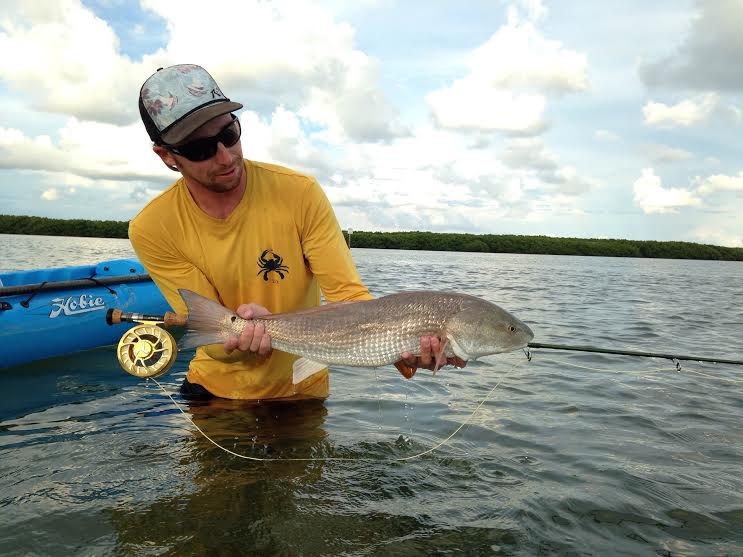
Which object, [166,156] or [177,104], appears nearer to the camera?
[177,104]

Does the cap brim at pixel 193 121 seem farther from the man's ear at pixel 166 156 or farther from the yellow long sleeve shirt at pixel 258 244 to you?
the yellow long sleeve shirt at pixel 258 244

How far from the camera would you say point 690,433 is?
19.6 ft

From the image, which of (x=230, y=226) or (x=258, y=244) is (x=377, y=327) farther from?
(x=230, y=226)

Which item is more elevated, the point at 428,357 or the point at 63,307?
the point at 428,357

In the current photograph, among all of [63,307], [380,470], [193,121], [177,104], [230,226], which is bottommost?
[380,470]

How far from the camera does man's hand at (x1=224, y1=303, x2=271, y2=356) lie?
3.98m

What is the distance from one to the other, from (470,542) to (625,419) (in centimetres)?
358

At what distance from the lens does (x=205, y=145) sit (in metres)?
3.87

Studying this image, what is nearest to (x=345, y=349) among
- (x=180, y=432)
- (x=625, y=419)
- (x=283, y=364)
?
(x=283, y=364)

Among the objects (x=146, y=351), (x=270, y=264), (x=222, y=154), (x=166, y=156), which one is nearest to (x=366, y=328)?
(x=270, y=264)

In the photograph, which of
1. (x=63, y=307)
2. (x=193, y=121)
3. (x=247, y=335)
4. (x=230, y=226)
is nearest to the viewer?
(x=193, y=121)

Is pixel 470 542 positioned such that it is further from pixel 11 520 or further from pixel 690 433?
pixel 690 433

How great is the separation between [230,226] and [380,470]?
2196mm

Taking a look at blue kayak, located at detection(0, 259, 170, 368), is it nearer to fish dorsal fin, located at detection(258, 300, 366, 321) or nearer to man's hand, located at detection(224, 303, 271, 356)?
man's hand, located at detection(224, 303, 271, 356)
